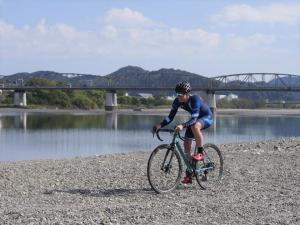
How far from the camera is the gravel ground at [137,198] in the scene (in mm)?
6711

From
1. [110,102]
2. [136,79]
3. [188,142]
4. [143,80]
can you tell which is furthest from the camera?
[136,79]

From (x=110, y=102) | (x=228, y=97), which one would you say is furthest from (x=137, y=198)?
(x=228, y=97)

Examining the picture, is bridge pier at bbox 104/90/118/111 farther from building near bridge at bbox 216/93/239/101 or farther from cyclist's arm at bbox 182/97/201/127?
cyclist's arm at bbox 182/97/201/127

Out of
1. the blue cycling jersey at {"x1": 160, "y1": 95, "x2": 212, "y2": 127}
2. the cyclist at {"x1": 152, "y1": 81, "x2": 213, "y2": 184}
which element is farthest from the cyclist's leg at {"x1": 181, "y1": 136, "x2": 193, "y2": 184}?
the blue cycling jersey at {"x1": 160, "y1": 95, "x2": 212, "y2": 127}

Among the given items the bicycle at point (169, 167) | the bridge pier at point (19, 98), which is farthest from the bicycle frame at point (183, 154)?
the bridge pier at point (19, 98)

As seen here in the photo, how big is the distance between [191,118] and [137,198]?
156 cm

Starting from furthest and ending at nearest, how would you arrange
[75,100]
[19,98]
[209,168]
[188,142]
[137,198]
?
[75,100] < [19,98] < [209,168] < [188,142] < [137,198]

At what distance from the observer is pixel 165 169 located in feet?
29.7

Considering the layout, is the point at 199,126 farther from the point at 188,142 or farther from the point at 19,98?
the point at 19,98

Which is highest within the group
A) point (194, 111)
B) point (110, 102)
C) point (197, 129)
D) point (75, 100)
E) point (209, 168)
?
point (194, 111)

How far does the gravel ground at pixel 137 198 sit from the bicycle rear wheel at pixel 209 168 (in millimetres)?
180

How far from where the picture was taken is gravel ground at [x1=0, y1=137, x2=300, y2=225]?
22.0 feet

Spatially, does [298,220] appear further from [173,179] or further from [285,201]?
[173,179]

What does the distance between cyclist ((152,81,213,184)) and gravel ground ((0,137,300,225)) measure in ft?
2.09
